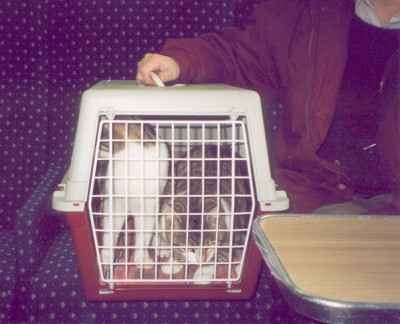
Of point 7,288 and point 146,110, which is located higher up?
point 146,110

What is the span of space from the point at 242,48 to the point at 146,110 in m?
0.58

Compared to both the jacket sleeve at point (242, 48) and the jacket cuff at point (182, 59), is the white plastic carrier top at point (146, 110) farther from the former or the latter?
the jacket sleeve at point (242, 48)

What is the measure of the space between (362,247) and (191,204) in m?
0.52

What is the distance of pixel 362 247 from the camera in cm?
81

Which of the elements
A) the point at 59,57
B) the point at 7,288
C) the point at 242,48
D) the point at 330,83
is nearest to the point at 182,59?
the point at 242,48

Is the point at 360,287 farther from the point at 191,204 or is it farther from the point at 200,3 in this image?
the point at 200,3

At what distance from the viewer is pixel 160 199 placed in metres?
1.21

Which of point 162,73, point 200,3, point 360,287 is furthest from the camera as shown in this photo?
point 200,3

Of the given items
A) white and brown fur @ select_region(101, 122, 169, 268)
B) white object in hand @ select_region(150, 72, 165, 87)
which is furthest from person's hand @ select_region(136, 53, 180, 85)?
white and brown fur @ select_region(101, 122, 169, 268)

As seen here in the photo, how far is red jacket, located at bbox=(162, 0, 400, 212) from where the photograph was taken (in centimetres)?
144

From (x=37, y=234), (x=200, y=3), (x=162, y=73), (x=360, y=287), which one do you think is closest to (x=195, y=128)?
(x=162, y=73)

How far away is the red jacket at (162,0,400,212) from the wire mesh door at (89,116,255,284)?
0.82ft

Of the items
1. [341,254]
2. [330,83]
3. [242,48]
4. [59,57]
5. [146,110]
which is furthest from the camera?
[59,57]

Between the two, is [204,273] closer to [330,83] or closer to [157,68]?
[157,68]
